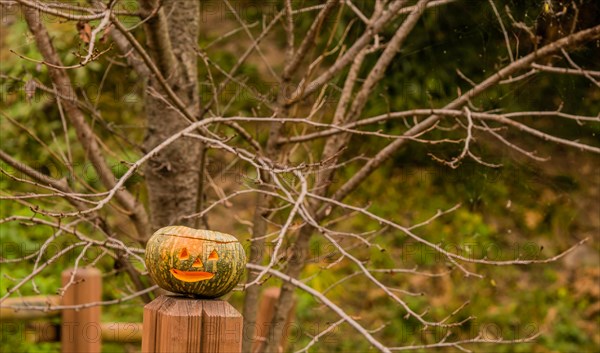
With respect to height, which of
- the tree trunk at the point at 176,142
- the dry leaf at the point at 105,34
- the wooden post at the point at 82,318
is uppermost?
the dry leaf at the point at 105,34

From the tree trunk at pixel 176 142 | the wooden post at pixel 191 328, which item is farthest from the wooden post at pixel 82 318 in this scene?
the wooden post at pixel 191 328

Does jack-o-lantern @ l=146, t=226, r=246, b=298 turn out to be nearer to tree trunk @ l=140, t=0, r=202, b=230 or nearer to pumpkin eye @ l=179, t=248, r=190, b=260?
pumpkin eye @ l=179, t=248, r=190, b=260

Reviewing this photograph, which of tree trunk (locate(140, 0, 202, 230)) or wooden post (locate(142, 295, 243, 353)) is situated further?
tree trunk (locate(140, 0, 202, 230))

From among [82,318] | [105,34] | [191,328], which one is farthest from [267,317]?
[191,328]

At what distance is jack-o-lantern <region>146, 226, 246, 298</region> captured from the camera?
93.9 inches

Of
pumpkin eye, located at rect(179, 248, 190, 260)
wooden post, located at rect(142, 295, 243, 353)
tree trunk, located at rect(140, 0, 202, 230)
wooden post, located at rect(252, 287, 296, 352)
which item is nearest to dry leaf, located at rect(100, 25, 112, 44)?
tree trunk, located at rect(140, 0, 202, 230)

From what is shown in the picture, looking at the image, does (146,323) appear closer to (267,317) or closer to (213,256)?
(213,256)

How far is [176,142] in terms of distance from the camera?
3.59m

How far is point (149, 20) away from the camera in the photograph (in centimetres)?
317

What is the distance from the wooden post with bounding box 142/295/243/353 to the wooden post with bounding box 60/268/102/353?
1.88m

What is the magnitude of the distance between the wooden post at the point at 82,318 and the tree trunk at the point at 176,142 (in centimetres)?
61

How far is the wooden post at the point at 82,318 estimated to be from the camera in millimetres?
4031

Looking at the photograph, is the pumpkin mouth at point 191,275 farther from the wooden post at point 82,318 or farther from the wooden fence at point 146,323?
the wooden post at point 82,318

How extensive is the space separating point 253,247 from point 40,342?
141 centimetres
